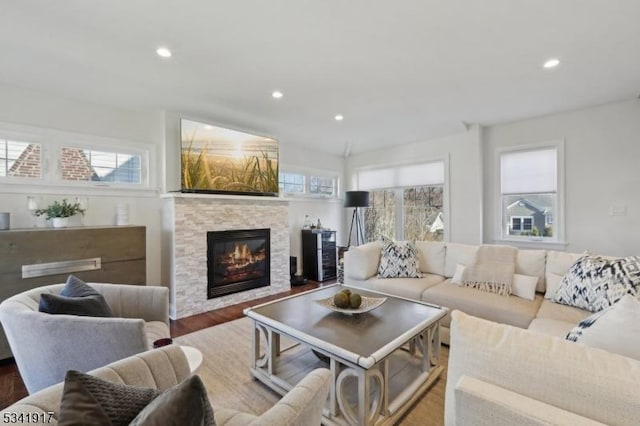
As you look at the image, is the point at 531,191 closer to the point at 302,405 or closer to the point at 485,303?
the point at 485,303

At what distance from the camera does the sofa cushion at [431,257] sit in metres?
3.50

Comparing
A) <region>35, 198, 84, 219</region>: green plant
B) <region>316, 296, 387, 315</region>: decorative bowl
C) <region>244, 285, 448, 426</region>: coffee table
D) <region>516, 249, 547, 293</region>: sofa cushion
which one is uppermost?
<region>35, 198, 84, 219</region>: green plant

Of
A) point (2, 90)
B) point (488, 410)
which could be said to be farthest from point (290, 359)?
point (2, 90)

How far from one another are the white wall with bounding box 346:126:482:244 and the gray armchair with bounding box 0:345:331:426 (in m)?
4.26

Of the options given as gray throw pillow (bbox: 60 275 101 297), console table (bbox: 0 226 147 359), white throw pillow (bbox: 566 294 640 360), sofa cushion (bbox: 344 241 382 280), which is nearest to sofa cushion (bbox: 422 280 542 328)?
sofa cushion (bbox: 344 241 382 280)

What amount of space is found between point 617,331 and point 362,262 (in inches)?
98.5

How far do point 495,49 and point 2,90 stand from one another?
186 inches

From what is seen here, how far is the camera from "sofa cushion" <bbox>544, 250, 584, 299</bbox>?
2.59 meters

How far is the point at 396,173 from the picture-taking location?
18.6 feet

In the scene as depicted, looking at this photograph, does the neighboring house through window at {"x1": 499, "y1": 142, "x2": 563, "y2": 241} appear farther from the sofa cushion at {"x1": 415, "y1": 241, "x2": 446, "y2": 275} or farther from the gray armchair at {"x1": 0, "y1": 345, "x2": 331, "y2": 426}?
the gray armchair at {"x1": 0, "y1": 345, "x2": 331, "y2": 426}

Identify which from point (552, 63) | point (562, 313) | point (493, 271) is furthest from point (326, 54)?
point (562, 313)

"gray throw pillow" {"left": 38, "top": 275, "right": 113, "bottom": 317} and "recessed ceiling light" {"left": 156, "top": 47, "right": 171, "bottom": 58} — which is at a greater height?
"recessed ceiling light" {"left": 156, "top": 47, "right": 171, "bottom": 58}

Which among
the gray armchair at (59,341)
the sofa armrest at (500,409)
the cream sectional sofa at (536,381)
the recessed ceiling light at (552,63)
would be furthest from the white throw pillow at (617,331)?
the recessed ceiling light at (552,63)

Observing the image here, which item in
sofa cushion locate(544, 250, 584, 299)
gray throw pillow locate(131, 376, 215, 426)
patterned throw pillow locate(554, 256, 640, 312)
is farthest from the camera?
sofa cushion locate(544, 250, 584, 299)
